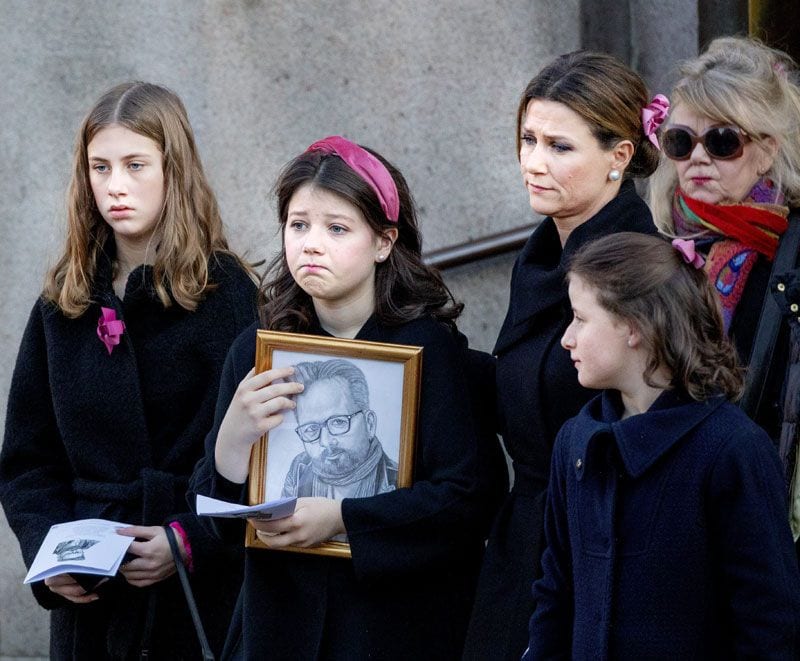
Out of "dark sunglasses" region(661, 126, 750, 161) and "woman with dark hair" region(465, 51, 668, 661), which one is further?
"dark sunglasses" region(661, 126, 750, 161)

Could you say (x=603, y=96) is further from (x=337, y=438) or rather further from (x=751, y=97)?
(x=337, y=438)

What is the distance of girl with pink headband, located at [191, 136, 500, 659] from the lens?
335 centimetres

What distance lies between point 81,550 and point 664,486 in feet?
5.35

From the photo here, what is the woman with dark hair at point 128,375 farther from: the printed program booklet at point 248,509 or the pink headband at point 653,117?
the pink headband at point 653,117

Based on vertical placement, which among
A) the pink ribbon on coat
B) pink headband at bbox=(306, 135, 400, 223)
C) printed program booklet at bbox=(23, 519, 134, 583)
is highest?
pink headband at bbox=(306, 135, 400, 223)

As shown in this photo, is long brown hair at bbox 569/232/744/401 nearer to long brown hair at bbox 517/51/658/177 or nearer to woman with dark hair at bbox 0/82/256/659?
long brown hair at bbox 517/51/658/177

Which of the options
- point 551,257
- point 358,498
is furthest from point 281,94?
point 358,498

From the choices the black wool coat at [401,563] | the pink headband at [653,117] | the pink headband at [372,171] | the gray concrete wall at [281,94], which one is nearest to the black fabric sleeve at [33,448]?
the black wool coat at [401,563]

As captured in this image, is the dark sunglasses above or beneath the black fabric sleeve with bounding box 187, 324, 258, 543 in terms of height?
above

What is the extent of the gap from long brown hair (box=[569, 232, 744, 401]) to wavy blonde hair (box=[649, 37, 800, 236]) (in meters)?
0.74

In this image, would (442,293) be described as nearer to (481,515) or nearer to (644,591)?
(481,515)

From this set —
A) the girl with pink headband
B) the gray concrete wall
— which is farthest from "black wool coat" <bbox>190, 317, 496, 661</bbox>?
the gray concrete wall

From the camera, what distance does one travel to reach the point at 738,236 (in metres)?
3.40

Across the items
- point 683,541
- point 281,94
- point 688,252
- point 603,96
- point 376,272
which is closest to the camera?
point 683,541
